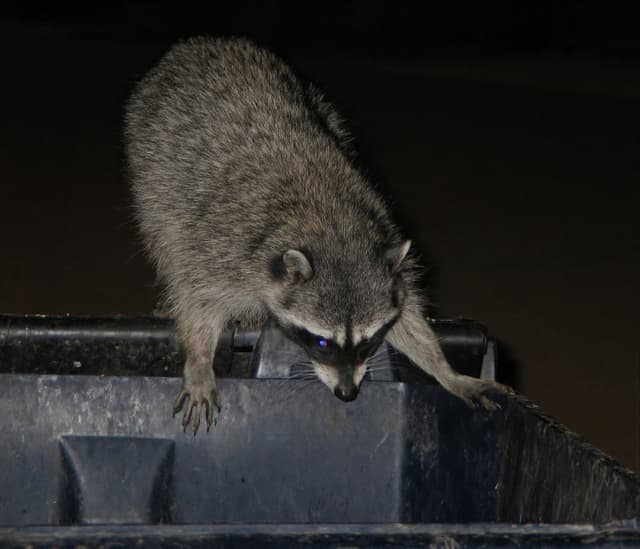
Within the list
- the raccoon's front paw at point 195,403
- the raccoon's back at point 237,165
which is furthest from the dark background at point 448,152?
the raccoon's front paw at point 195,403

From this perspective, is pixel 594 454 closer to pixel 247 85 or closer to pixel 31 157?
pixel 247 85

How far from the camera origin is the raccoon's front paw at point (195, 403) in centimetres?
277

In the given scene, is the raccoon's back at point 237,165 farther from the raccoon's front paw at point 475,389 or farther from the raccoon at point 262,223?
the raccoon's front paw at point 475,389

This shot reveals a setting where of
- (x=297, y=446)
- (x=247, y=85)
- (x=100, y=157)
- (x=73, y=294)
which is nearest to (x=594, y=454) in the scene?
(x=297, y=446)

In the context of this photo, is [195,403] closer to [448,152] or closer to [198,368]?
[198,368]

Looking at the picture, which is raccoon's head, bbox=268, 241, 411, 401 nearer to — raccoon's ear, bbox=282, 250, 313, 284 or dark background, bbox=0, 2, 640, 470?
raccoon's ear, bbox=282, 250, 313, 284

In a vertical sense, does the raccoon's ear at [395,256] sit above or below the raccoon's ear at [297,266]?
above

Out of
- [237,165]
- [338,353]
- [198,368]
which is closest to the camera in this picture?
[338,353]

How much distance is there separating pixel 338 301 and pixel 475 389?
524 mm

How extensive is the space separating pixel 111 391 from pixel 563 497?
1115 millimetres

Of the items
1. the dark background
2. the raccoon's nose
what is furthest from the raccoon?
the dark background

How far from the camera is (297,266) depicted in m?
3.39

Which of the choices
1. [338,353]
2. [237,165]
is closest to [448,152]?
[237,165]

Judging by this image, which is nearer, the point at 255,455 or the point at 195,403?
the point at 255,455
